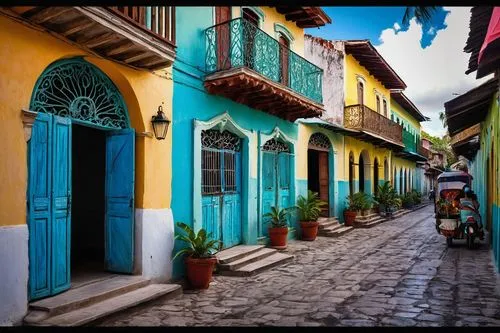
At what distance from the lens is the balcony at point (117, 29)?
5191 millimetres

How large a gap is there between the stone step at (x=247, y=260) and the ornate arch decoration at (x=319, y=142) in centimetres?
560

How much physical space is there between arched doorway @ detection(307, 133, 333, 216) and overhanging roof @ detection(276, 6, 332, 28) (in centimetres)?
387

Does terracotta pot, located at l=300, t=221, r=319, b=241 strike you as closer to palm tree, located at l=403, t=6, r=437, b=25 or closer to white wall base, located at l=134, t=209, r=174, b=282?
white wall base, located at l=134, t=209, r=174, b=282

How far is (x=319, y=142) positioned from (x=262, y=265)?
24.5 ft

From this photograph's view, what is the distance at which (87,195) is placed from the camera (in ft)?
30.0

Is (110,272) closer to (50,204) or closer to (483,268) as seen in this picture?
(50,204)

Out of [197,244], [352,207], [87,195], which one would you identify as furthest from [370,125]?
[87,195]

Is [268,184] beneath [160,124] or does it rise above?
beneath

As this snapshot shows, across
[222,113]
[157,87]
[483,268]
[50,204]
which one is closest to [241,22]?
[222,113]

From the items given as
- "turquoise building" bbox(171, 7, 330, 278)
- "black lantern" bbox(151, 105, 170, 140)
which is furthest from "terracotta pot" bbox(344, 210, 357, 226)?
"black lantern" bbox(151, 105, 170, 140)

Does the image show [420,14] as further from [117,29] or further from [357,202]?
[357,202]

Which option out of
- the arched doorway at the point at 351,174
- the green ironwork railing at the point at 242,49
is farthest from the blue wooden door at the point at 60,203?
the arched doorway at the point at 351,174

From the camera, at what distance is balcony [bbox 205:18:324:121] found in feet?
29.1

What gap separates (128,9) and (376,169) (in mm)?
18427
